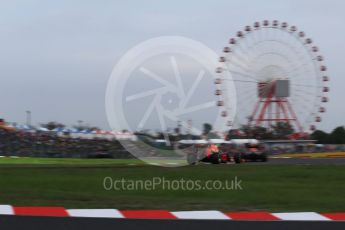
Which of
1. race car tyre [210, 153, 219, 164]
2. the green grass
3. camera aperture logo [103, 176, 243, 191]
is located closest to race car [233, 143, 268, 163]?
race car tyre [210, 153, 219, 164]

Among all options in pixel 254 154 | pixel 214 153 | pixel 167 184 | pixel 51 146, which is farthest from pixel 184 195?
pixel 51 146

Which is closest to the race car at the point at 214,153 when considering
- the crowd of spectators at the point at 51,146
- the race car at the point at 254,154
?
the race car at the point at 254,154

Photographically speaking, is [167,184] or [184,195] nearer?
[184,195]

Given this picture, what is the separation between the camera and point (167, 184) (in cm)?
1104

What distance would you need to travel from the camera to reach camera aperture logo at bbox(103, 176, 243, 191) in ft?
34.2

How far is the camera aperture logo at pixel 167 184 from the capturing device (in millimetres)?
10422

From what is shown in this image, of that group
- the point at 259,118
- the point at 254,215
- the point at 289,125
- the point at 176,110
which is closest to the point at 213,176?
the point at 176,110

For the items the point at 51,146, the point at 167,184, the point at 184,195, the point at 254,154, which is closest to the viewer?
the point at 184,195

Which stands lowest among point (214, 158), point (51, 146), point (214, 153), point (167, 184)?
point (51, 146)

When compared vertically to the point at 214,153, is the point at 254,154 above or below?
below

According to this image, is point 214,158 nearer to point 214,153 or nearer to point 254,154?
point 214,153

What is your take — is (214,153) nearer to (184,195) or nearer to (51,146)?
(184,195)

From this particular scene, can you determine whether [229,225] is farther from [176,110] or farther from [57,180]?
→ [57,180]

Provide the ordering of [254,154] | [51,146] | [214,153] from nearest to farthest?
1. [214,153]
2. [254,154]
3. [51,146]
